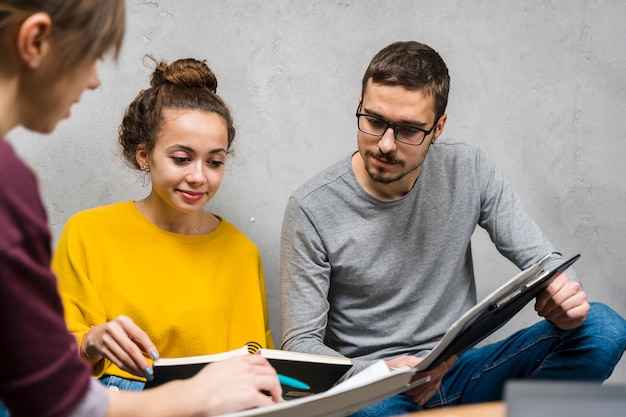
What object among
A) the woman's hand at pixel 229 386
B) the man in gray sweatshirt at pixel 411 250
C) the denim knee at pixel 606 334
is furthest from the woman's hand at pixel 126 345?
the denim knee at pixel 606 334

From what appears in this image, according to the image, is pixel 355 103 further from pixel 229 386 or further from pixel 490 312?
pixel 229 386

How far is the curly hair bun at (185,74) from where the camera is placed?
191 centimetres

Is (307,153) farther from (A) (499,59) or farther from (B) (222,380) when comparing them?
(B) (222,380)

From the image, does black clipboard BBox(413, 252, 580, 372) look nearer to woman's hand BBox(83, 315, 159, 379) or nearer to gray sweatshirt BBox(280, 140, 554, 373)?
gray sweatshirt BBox(280, 140, 554, 373)

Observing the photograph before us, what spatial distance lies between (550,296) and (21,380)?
3.83ft

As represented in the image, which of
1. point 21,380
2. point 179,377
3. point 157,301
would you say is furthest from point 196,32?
point 21,380

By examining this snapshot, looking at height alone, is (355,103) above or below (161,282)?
above

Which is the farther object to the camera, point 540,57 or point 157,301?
point 540,57

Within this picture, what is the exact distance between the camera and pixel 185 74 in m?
1.91

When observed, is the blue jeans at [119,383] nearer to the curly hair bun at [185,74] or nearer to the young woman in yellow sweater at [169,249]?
the young woman in yellow sweater at [169,249]

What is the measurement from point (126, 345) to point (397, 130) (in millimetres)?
790

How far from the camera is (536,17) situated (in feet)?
7.62

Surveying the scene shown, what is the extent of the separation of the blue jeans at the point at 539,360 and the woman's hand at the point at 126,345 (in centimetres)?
53

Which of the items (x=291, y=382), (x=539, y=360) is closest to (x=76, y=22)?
(x=291, y=382)
